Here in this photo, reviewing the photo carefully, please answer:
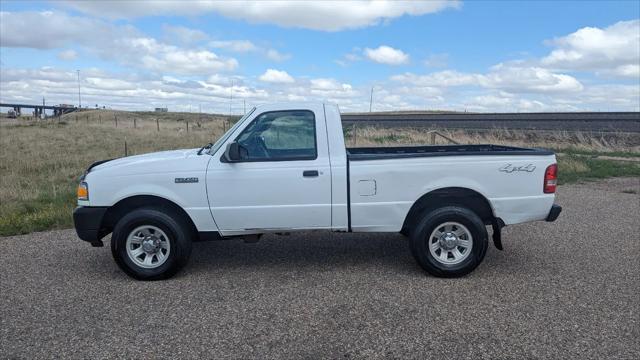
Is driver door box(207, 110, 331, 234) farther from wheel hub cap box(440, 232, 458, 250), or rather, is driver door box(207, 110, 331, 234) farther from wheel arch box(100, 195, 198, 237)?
wheel hub cap box(440, 232, 458, 250)

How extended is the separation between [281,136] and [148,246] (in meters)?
1.79

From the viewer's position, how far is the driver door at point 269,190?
555 centimetres

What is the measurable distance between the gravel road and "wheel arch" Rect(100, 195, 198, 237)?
0.56m

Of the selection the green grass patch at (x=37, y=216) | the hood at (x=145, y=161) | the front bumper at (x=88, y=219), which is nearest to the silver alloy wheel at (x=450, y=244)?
the hood at (x=145, y=161)

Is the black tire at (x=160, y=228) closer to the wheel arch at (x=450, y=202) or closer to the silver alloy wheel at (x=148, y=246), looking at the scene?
the silver alloy wheel at (x=148, y=246)

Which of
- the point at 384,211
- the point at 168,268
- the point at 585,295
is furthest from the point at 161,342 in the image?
the point at 585,295

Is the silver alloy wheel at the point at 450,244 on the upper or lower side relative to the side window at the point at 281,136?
lower

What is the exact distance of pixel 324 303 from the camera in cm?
492

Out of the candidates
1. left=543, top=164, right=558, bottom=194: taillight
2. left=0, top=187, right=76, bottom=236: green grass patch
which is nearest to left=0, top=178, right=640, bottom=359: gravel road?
left=0, top=187, right=76, bottom=236: green grass patch

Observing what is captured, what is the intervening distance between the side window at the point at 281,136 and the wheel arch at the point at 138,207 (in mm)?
937

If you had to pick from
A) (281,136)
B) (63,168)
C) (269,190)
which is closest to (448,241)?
(269,190)

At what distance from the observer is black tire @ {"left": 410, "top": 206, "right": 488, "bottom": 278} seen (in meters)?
5.59

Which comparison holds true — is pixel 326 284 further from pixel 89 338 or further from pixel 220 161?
pixel 89 338

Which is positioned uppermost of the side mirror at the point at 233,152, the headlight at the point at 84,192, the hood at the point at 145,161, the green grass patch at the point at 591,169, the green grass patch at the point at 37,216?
the side mirror at the point at 233,152
